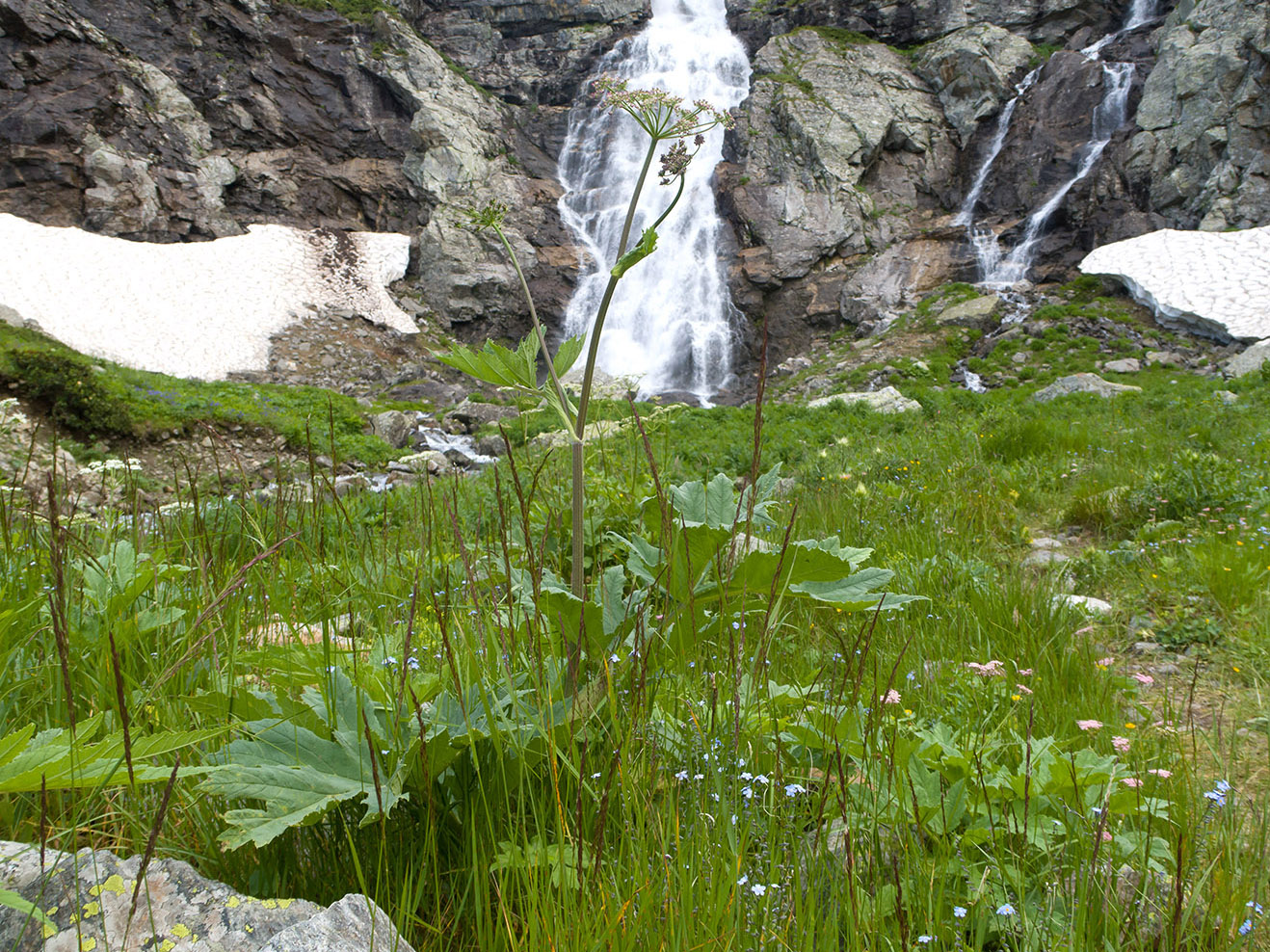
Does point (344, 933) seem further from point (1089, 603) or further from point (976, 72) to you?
point (976, 72)

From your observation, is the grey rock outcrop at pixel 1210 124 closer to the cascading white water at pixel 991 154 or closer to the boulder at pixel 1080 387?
the cascading white water at pixel 991 154

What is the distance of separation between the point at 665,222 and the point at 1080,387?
19.6 meters

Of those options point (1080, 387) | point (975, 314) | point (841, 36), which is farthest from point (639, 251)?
point (841, 36)

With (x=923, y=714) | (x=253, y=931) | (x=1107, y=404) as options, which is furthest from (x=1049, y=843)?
(x=1107, y=404)

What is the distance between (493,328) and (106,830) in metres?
31.1

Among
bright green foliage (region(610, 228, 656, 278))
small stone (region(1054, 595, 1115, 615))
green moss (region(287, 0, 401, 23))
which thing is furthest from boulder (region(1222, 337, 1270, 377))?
green moss (region(287, 0, 401, 23))

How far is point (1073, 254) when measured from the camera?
24.6 meters

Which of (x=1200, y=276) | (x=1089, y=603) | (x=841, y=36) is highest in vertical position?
(x=841, y=36)

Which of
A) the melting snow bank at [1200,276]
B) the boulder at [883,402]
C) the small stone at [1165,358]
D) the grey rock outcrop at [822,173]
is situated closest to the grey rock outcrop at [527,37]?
the grey rock outcrop at [822,173]

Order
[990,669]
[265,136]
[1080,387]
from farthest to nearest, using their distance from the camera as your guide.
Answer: [265,136] → [1080,387] → [990,669]

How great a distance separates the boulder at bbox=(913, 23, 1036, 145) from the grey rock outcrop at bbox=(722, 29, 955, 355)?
651 millimetres

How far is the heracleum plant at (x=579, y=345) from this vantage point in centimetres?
139

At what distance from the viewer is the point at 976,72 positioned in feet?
100

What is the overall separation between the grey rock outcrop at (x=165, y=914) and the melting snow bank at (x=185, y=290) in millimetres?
24419
